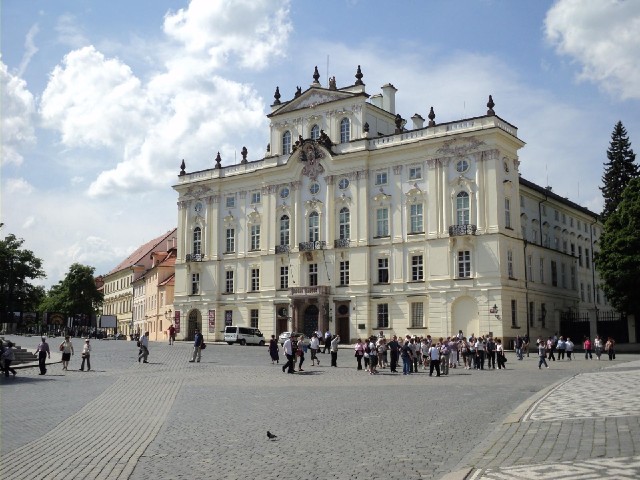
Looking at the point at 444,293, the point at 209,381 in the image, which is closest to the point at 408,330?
the point at 444,293

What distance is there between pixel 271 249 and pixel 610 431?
191 ft

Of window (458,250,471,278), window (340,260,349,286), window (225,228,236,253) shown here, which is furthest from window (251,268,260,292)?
window (458,250,471,278)

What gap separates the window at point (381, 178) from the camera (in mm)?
65062

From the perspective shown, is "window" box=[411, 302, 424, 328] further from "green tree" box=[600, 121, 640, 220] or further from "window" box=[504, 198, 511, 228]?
"green tree" box=[600, 121, 640, 220]

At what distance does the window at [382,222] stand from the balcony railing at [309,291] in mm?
6730

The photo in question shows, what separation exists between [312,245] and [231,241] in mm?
10961

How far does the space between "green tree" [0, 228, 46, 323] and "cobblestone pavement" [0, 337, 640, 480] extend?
A: 7238 cm

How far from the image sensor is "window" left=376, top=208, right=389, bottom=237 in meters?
64.8

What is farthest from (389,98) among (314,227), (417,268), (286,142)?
(417,268)

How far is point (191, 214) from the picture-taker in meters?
77.9

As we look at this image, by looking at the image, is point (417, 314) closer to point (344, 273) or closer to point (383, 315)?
point (383, 315)

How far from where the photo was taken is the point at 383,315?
63688 millimetres

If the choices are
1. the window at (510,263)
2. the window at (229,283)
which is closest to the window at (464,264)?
the window at (510,263)

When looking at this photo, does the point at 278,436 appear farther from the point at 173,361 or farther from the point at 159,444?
the point at 173,361
